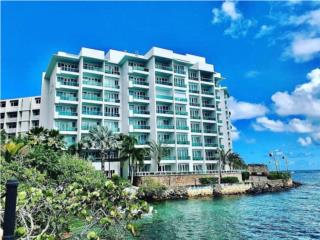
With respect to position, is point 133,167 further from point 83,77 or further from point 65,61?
point 65,61

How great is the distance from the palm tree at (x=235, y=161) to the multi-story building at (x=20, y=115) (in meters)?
50.4

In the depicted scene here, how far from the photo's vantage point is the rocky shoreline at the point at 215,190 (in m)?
53.0

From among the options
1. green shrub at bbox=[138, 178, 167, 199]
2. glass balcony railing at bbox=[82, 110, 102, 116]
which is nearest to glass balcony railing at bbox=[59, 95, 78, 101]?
glass balcony railing at bbox=[82, 110, 102, 116]

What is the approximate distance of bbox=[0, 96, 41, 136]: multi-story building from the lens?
80.2 metres

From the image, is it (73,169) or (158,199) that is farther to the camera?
(158,199)

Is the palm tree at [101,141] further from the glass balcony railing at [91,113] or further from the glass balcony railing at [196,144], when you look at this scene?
the glass balcony railing at [196,144]

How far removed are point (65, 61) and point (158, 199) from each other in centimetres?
3356

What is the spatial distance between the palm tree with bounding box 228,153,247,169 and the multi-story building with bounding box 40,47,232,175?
5.99 meters

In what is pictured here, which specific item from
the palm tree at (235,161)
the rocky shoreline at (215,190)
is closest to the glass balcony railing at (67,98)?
the rocky shoreline at (215,190)

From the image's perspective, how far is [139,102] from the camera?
65.9 metres

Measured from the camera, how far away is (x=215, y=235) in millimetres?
25125

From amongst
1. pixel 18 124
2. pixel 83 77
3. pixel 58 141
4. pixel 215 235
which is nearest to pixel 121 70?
pixel 83 77

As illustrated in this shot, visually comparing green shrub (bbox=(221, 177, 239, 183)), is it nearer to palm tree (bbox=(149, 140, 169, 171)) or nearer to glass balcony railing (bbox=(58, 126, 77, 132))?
palm tree (bbox=(149, 140, 169, 171))

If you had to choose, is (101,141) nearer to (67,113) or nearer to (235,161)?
(67,113)
